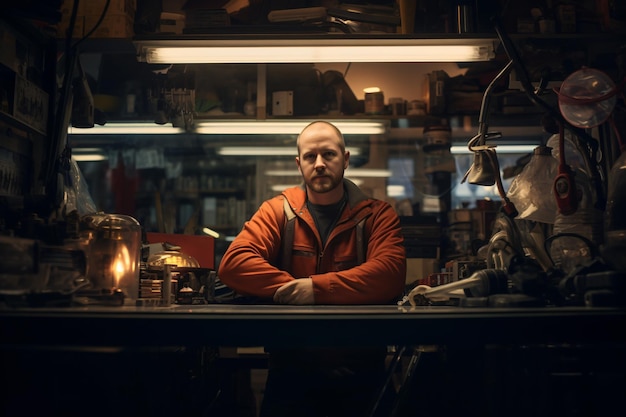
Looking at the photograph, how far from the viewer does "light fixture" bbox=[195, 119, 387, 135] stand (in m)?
4.66

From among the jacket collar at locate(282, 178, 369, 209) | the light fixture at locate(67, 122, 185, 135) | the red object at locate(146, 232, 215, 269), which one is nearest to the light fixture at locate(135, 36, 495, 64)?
the jacket collar at locate(282, 178, 369, 209)

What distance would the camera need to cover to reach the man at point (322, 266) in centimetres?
202

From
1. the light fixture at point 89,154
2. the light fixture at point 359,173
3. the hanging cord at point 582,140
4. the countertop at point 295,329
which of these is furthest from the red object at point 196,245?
the light fixture at point 89,154

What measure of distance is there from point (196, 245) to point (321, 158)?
2.77 feet

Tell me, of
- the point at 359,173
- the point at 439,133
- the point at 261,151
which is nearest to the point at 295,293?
the point at 439,133

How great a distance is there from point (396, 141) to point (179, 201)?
2000 mm

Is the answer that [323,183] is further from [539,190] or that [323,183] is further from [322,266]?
[539,190]

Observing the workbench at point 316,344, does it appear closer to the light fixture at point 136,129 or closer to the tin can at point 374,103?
the tin can at point 374,103

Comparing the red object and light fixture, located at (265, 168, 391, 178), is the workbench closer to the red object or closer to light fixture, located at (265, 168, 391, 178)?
the red object

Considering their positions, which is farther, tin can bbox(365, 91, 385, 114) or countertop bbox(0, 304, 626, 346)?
tin can bbox(365, 91, 385, 114)

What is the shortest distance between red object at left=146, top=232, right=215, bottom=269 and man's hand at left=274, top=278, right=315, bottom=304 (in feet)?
3.35

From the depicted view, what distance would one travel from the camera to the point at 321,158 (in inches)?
109

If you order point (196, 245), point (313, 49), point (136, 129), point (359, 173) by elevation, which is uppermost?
point (136, 129)

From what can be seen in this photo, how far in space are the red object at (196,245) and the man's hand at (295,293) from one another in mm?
1021
